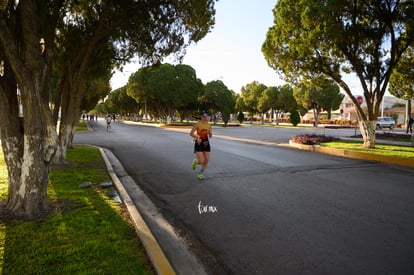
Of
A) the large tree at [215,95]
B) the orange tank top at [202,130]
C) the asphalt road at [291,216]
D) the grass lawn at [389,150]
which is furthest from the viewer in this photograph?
the large tree at [215,95]

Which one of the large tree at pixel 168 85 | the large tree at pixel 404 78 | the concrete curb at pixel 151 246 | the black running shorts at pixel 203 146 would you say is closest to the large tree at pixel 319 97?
the large tree at pixel 168 85

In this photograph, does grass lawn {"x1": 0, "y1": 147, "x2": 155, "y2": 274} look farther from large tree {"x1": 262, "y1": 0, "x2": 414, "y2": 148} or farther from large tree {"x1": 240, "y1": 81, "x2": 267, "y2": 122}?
large tree {"x1": 240, "y1": 81, "x2": 267, "y2": 122}

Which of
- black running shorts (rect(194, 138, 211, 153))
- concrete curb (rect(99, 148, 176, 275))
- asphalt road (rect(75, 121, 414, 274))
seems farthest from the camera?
black running shorts (rect(194, 138, 211, 153))

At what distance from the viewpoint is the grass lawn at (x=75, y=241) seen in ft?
10.3

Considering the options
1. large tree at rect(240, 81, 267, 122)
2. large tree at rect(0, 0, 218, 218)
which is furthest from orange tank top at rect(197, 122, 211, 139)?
large tree at rect(240, 81, 267, 122)

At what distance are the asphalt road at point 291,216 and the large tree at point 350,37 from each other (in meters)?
6.38

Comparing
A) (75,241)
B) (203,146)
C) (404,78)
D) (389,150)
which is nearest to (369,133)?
(389,150)

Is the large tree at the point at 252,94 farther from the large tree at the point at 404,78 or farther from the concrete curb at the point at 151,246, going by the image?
the concrete curb at the point at 151,246

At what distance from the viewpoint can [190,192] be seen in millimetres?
6422

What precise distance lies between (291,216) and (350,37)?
12.0 m

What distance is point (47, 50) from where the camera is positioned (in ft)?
16.5

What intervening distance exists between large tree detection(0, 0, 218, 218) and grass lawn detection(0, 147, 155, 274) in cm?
51

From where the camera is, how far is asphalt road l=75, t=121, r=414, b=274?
3424 mm

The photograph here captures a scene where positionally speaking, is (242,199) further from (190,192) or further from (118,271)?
(118,271)
